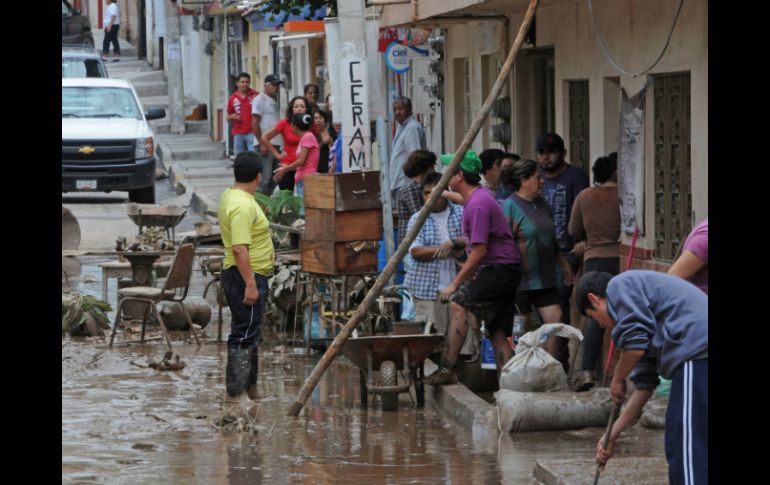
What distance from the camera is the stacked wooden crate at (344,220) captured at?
11.6 m

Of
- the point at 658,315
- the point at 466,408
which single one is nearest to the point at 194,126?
the point at 466,408

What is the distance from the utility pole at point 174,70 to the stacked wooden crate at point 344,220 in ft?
73.9

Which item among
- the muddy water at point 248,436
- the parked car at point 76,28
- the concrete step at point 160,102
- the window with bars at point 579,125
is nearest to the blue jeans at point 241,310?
the muddy water at point 248,436

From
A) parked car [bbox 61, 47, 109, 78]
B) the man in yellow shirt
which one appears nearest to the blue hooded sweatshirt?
the man in yellow shirt

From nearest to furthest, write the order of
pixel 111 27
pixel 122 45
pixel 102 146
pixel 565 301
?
A: pixel 565 301, pixel 102 146, pixel 111 27, pixel 122 45

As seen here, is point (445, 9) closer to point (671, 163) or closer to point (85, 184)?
point (671, 163)

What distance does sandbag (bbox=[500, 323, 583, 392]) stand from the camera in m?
9.73

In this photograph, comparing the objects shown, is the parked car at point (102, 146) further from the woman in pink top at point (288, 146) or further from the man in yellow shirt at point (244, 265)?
the man in yellow shirt at point (244, 265)

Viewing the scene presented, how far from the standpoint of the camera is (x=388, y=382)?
33.8 ft

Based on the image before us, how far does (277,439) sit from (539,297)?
7.68 feet
